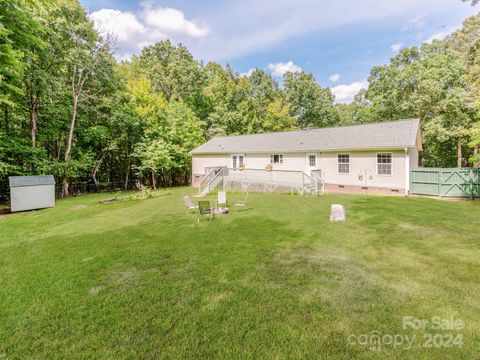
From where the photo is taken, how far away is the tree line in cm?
1508

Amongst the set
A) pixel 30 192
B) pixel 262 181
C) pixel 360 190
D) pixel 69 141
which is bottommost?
pixel 360 190

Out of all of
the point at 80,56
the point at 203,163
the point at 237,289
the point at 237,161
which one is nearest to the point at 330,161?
the point at 237,161

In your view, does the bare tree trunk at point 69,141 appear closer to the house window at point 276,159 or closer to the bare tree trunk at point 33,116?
the bare tree trunk at point 33,116

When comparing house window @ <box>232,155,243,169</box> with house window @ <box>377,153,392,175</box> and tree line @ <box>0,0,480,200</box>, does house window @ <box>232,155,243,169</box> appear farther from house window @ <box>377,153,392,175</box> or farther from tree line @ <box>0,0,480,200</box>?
house window @ <box>377,153,392,175</box>

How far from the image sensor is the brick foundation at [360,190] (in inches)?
562

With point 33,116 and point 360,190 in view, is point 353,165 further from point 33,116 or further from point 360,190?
point 33,116

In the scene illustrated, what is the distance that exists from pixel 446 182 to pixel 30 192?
22.7 m

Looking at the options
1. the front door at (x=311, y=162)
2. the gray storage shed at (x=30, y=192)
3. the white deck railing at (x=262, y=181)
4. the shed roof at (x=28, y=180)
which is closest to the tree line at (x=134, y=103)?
the shed roof at (x=28, y=180)

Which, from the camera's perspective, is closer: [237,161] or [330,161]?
[330,161]

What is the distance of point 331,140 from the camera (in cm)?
1752

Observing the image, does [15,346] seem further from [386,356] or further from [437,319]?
[437,319]

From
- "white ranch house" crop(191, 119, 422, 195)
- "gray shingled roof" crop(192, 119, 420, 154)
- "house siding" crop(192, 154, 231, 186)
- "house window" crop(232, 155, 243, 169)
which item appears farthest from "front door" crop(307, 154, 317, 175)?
"house siding" crop(192, 154, 231, 186)

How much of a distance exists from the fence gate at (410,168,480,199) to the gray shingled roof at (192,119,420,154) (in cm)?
205

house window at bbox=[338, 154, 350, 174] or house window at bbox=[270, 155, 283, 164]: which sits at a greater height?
house window at bbox=[270, 155, 283, 164]
